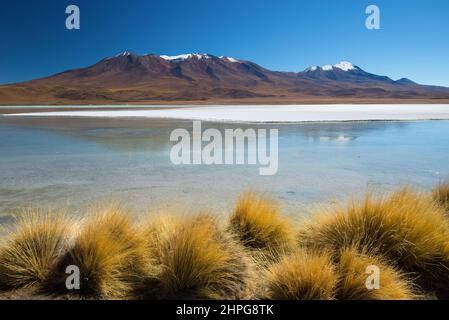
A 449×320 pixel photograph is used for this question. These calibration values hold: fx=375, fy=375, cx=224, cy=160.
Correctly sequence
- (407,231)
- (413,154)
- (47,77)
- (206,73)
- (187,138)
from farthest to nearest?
(206,73)
(47,77)
(187,138)
(413,154)
(407,231)

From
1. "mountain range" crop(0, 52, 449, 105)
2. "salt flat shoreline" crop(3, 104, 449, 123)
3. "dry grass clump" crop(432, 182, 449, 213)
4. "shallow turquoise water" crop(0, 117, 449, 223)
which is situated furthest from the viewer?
"mountain range" crop(0, 52, 449, 105)

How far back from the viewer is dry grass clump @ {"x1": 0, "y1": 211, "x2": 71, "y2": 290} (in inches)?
98.9

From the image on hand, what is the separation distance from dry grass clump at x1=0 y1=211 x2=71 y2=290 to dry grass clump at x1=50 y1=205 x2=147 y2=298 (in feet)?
0.31

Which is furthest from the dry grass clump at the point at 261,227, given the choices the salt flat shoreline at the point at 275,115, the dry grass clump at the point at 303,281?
the salt flat shoreline at the point at 275,115

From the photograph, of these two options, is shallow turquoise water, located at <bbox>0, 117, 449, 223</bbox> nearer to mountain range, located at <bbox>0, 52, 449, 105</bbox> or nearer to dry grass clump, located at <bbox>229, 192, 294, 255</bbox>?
dry grass clump, located at <bbox>229, 192, 294, 255</bbox>

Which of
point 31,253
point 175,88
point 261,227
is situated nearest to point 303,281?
point 261,227

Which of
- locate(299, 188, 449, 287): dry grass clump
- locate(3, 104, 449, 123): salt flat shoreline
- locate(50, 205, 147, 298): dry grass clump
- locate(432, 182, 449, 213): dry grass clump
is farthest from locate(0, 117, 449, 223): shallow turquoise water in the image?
locate(3, 104, 449, 123): salt flat shoreline

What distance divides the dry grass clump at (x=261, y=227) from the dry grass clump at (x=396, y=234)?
17 centimetres

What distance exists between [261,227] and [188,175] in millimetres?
2870

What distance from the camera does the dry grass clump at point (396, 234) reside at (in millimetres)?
2756

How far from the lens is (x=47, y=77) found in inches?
6619
